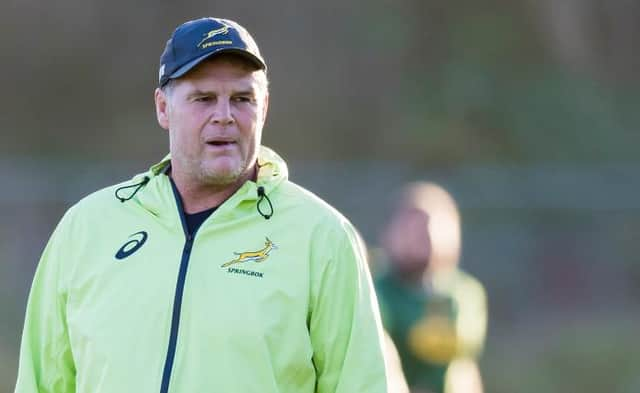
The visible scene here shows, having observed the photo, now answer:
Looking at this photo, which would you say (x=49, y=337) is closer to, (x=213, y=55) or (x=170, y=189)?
(x=170, y=189)

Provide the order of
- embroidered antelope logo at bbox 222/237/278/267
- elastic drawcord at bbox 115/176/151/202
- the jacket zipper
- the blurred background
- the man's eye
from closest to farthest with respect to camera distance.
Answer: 1. the jacket zipper
2. embroidered antelope logo at bbox 222/237/278/267
3. the man's eye
4. elastic drawcord at bbox 115/176/151/202
5. the blurred background

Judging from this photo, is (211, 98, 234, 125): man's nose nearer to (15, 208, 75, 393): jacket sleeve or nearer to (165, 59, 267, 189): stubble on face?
(165, 59, 267, 189): stubble on face

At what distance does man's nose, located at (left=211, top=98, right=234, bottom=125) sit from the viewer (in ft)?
10.1

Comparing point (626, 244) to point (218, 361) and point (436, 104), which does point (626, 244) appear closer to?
point (436, 104)

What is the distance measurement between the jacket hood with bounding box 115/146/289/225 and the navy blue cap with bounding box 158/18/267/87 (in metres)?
0.25

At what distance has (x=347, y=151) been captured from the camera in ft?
36.5

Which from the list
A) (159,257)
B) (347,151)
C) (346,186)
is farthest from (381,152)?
(159,257)

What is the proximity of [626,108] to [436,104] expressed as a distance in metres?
1.68

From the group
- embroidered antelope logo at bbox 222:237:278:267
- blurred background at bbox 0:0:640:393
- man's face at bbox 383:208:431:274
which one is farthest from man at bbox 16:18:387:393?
blurred background at bbox 0:0:640:393

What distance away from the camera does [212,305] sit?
2977 mm

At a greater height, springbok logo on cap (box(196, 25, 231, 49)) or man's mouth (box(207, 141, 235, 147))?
springbok logo on cap (box(196, 25, 231, 49))

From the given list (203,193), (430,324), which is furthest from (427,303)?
(203,193)

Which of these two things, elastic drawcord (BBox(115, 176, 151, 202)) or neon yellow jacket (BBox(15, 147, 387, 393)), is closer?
neon yellow jacket (BBox(15, 147, 387, 393))

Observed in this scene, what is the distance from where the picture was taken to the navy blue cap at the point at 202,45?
123 inches
